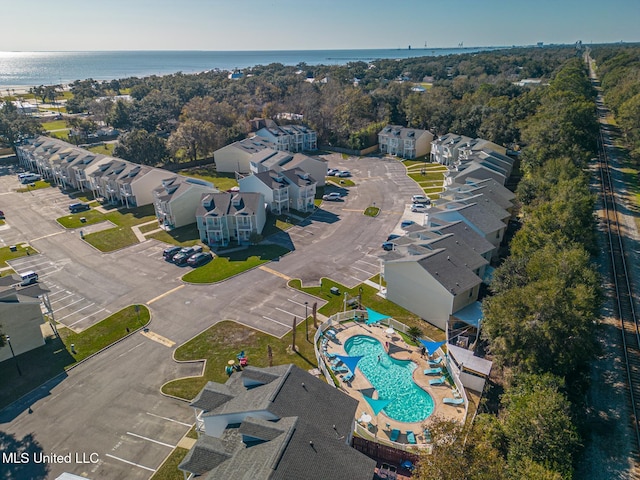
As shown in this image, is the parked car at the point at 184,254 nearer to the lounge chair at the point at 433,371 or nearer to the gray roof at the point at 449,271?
the gray roof at the point at 449,271

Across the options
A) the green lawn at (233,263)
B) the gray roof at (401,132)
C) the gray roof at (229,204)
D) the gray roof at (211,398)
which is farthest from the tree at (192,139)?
the gray roof at (211,398)

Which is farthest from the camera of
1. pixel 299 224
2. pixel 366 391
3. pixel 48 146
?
pixel 48 146

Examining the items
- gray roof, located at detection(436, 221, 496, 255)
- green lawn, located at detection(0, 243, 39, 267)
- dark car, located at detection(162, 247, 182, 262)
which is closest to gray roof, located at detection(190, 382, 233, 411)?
dark car, located at detection(162, 247, 182, 262)

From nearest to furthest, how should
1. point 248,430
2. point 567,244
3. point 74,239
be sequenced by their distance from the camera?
point 248,430
point 567,244
point 74,239

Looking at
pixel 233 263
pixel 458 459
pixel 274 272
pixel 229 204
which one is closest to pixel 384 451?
pixel 458 459

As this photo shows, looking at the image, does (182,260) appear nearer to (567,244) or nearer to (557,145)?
(567,244)

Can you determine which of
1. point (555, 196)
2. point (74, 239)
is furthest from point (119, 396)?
point (555, 196)
